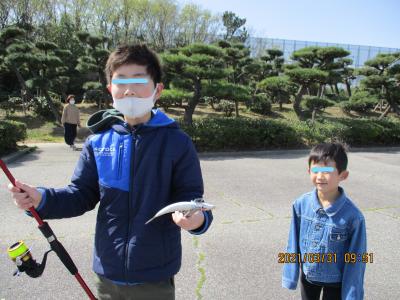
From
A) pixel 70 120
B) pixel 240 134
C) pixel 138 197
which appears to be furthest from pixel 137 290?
pixel 70 120

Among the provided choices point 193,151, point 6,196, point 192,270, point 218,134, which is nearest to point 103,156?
point 193,151

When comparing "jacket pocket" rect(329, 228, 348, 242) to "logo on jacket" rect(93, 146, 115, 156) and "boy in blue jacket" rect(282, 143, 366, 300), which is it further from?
"logo on jacket" rect(93, 146, 115, 156)

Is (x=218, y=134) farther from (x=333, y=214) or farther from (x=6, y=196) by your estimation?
(x=333, y=214)

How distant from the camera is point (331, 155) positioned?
222 cm

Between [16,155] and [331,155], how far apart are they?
8.12 meters

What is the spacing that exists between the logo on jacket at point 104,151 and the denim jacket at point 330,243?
4.00 feet

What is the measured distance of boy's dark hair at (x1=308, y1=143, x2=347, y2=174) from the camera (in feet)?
7.30

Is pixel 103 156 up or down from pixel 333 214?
up

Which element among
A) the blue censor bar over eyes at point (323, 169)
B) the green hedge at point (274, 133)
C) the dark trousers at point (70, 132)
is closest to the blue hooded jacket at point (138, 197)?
the blue censor bar over eyes at point (323, 169)

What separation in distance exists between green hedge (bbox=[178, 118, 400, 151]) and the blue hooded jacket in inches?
324

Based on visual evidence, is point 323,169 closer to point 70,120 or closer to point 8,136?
point 8,136

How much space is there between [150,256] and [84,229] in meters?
3.02

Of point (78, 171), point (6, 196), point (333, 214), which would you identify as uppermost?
point (78, 171)

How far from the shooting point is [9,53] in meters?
13.4
